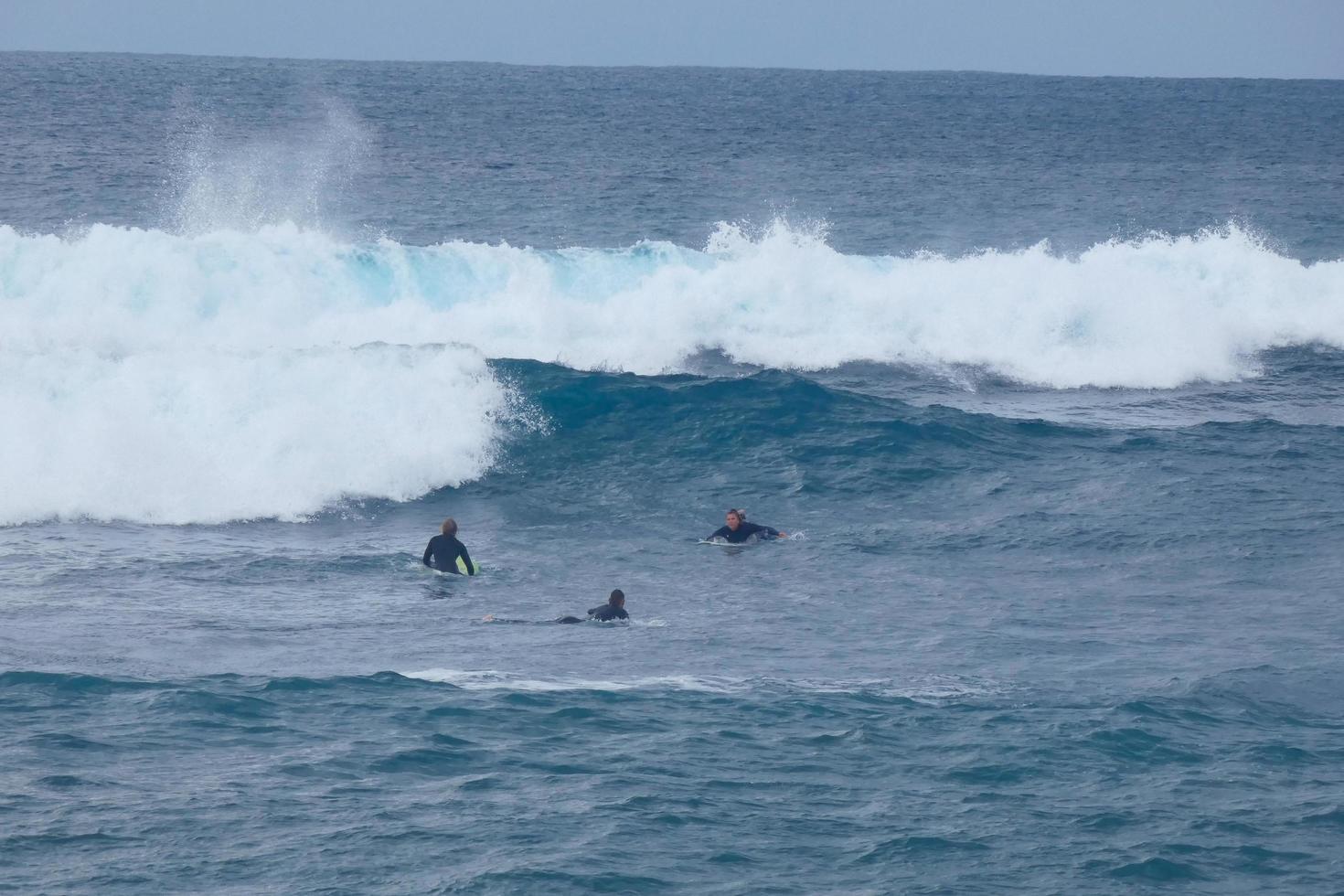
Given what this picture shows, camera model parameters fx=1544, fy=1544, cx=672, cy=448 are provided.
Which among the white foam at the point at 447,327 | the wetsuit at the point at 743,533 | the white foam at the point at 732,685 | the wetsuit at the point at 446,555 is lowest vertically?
the white foam at the point at 732,685

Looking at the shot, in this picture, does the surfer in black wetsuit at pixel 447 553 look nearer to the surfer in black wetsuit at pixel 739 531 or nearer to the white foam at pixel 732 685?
the surfer in black wetsuit at pixel 739 531

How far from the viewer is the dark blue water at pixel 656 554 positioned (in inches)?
427

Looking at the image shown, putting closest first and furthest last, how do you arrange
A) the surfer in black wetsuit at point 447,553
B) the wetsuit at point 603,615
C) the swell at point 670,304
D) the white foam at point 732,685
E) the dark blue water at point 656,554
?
1. the dark blue water at point 656,554
2. the white foam at point 732,685
3. the wetsuit at point 603,615
4. the surfer in black wetsuit at point 447,553
5. the swell at point 670,304

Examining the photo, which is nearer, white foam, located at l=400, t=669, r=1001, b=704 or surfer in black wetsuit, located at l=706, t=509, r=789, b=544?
white foam, located at l=400, t=669, r=1001, b=704

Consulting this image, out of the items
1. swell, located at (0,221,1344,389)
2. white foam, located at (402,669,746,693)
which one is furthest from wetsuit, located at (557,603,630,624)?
swell, located at (0,221,1344,389)

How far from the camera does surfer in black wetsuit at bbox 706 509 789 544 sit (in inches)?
764

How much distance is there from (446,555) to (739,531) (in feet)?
12.4

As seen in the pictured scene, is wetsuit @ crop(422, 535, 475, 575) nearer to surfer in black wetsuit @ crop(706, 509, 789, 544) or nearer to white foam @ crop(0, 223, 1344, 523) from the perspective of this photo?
surfer in black wetsuit @ crop(706, 509, 789, 544)

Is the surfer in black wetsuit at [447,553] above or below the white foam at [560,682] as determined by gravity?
above

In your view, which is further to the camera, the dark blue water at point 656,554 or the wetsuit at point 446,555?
the wetsuit at point 446,555

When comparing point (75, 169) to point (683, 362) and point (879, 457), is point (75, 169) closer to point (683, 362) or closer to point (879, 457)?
point (683, 362)

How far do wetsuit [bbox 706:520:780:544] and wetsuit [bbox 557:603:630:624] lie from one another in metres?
3.65

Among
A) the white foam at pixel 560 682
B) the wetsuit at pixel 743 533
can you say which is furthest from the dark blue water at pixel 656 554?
the wetsuit at pixel 743 533

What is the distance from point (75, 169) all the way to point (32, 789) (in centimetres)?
4340
